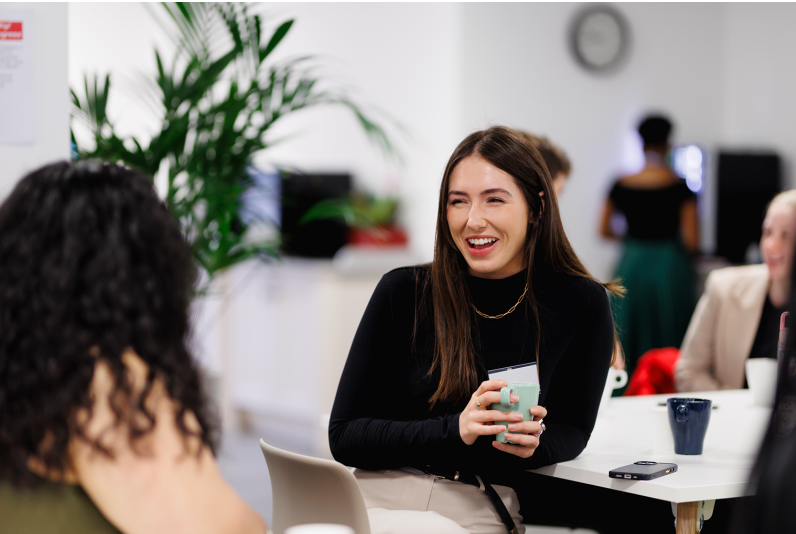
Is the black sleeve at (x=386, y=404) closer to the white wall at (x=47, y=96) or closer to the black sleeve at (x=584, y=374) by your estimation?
the black sleeve at (x=584, y=374)

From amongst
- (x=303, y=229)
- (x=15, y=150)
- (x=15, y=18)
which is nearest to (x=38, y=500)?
(x=15, y=150)

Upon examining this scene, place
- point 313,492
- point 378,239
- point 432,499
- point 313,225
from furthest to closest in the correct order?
point 313,225
point 378,239
point 432,499
point 313,492

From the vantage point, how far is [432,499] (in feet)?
5.21

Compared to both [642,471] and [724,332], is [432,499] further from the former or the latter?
[724,332]

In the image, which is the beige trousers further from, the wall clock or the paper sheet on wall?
the wall clock

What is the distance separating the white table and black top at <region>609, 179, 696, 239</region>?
8.85 feet

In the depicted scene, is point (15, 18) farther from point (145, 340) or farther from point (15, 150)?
point (145, 340)

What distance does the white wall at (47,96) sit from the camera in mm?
1794

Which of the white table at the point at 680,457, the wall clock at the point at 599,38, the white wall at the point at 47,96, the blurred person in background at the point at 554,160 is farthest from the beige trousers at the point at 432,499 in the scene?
the wall clock at the point at 599,38

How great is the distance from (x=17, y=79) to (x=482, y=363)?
115 cm

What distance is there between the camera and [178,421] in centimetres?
97

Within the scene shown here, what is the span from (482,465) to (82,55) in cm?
504

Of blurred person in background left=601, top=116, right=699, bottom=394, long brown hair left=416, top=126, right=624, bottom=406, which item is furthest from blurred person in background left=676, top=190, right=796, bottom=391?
blurred person in background left=601, top=116, right=699, bottom=394

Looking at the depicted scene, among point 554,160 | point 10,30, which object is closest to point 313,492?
point 10,30
